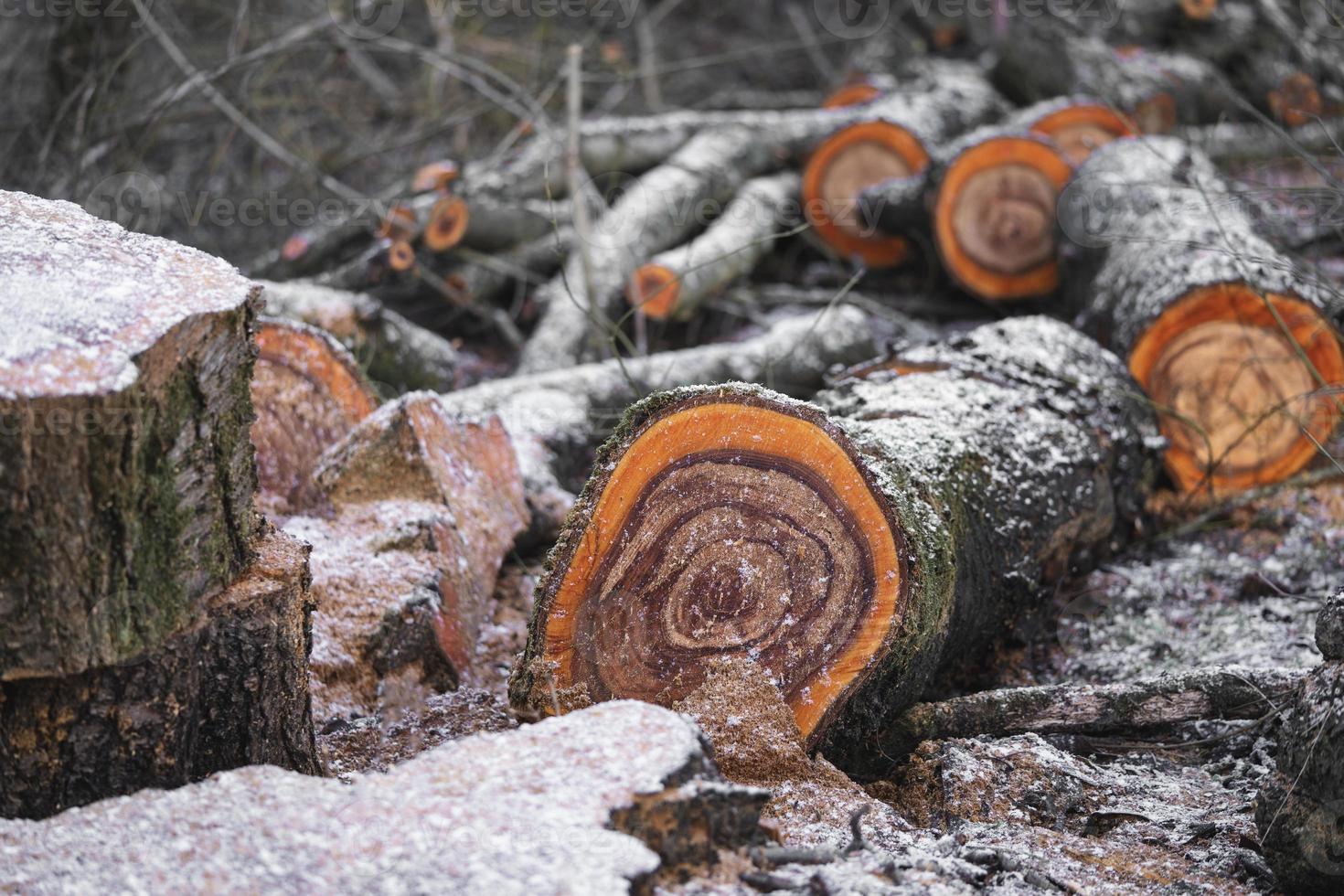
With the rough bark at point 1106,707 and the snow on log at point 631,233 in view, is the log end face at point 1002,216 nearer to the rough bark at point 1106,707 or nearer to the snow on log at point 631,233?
the snow on log at point 631,233

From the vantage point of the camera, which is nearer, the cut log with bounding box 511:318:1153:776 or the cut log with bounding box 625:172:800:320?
the cut log with bounding box 511:318:1153:776

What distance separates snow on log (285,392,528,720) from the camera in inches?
100

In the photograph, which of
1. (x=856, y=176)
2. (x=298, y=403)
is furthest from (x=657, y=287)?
(x=298, y=403)

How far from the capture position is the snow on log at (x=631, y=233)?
16.1ft

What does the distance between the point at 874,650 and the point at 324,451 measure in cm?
162

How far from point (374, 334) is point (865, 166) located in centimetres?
303

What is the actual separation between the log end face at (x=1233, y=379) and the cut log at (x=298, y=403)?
2529 millimetres

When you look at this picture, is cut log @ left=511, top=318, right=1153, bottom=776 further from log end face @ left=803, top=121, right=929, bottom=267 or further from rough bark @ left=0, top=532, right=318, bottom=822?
log end face @ left=803, top=121, right=929, bottom=267

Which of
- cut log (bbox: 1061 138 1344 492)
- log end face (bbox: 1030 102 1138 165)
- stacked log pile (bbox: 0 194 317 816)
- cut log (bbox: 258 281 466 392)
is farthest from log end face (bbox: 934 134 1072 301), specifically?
stacked log pile (bbox: 0 194 317 816)

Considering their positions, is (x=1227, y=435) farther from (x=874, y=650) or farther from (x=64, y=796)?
(x=64, y=796)

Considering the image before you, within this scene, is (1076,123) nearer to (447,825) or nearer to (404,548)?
(404,548)

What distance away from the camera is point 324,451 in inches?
122

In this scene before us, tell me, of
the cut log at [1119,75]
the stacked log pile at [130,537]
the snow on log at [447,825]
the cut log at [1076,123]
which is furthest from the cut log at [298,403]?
the cut log at [1119,75]

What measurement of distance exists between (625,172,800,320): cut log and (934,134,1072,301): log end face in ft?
2.71
